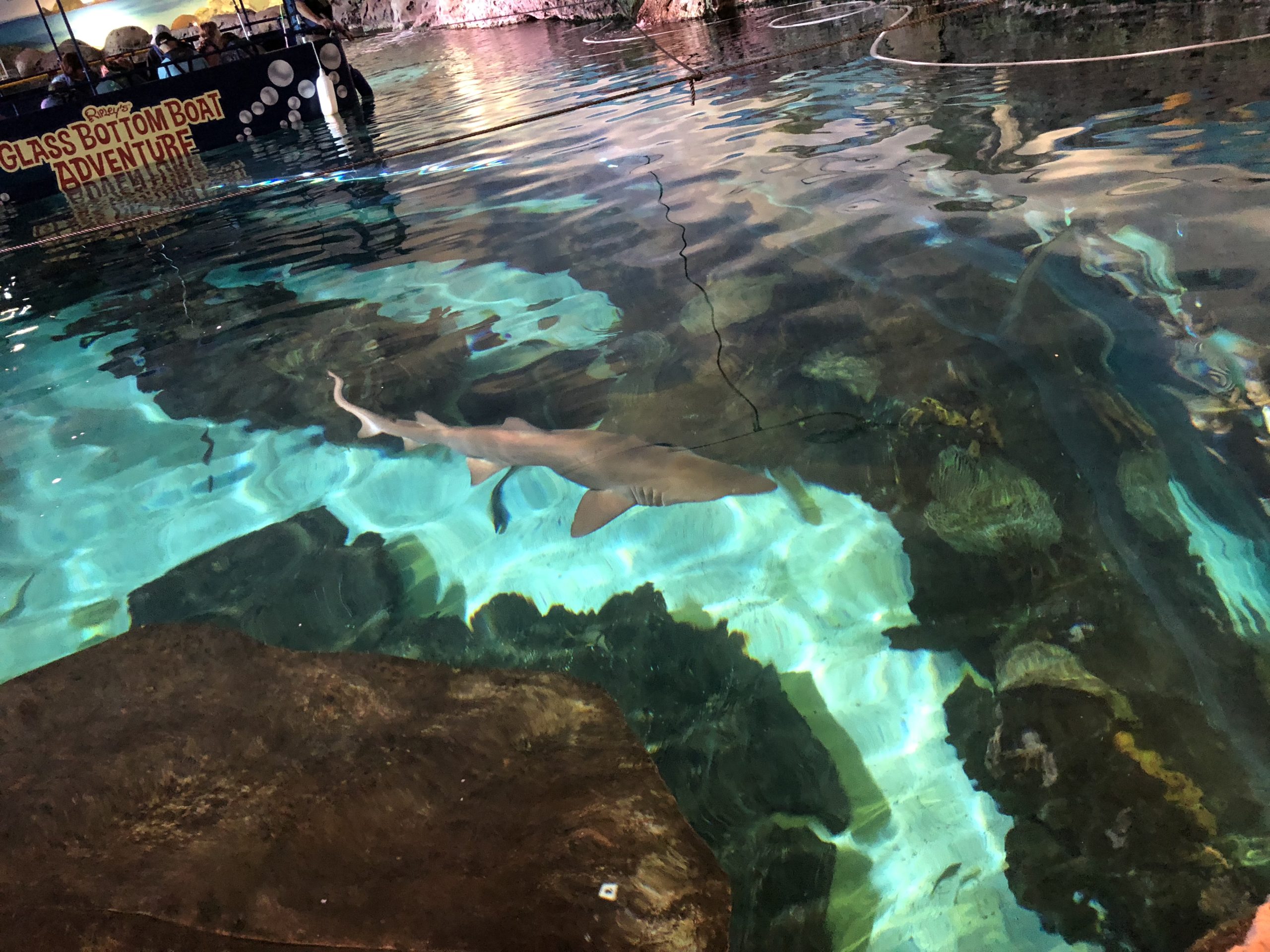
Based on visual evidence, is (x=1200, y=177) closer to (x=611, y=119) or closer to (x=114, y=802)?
(x=114, y=802)

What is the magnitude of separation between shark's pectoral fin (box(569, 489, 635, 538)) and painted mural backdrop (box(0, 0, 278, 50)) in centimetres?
1633

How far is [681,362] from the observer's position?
4.06m

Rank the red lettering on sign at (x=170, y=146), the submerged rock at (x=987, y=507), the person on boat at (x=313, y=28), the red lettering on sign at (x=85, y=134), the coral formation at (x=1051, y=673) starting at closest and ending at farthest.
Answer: the coral formation at (x=1051, y=673), the submerged rock at (x=987, y=507), the red lettering on sign at (x=85, y=134), the red lettering on sign at (x=170, y=146), the person on boat at (x=313, y=28)

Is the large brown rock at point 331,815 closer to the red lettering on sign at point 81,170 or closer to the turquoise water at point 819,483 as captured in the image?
the turquoise water at point 819,483

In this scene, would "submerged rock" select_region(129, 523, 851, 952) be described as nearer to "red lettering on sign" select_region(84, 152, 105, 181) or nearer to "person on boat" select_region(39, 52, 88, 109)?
"red lettering on sign" select_region(84, 152, 105, 181)

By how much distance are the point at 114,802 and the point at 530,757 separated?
113cm

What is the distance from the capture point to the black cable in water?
11.9 feet

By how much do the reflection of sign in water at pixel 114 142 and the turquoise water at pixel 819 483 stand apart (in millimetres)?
6024

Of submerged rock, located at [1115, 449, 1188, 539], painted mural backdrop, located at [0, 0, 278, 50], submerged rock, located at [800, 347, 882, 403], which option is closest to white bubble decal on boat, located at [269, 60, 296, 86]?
painted mural backdrop, located at [0, 0, 278, 50]

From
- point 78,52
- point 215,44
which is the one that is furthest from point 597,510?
point 215,44

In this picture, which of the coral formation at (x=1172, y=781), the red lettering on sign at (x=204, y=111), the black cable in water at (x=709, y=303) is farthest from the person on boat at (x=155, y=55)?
the coral formation at (x=1172, y=781)

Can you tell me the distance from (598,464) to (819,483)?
0.95 m

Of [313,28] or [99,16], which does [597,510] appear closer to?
[313,28]

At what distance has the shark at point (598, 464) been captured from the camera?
3158 millimetres
